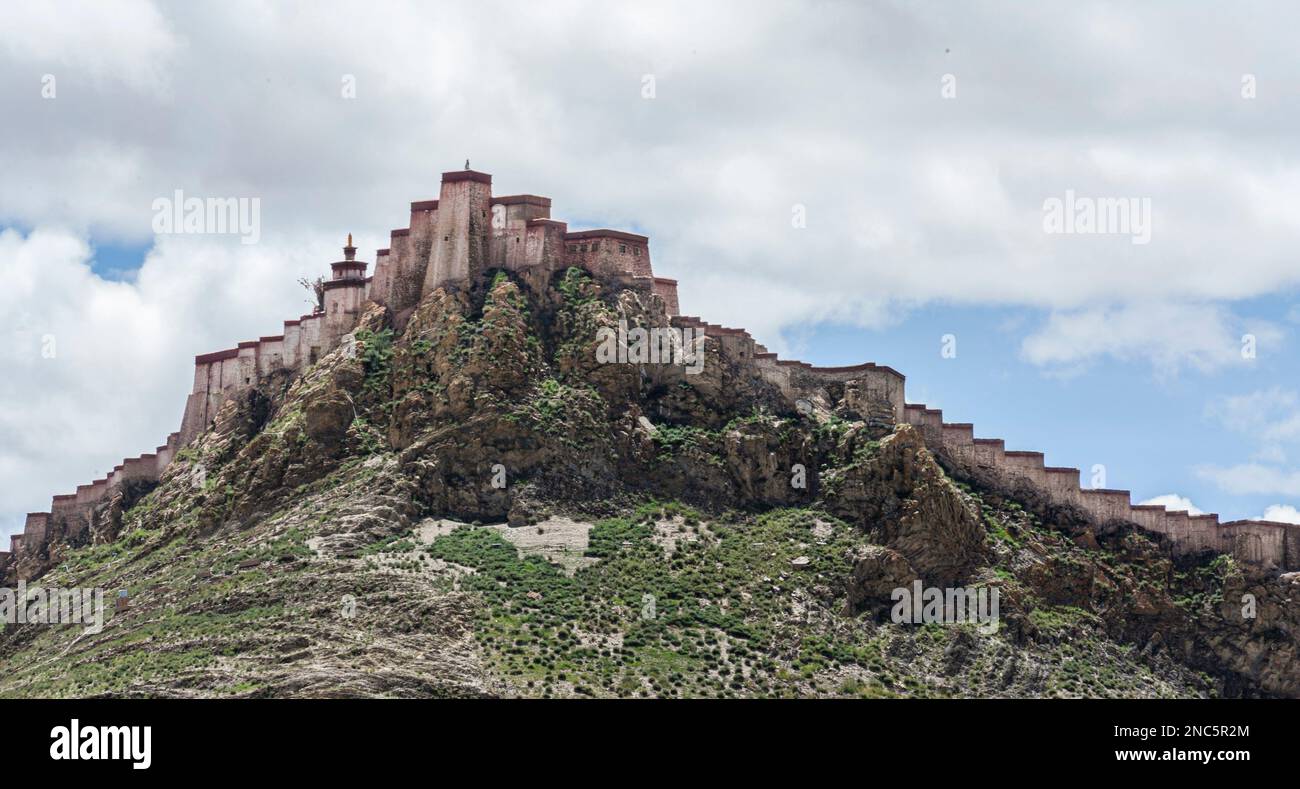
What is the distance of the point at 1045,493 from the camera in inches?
4715

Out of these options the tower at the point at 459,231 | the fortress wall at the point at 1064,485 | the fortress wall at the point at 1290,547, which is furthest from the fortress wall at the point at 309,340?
the fortress wall at the point at 1290,547

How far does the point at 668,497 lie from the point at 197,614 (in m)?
22.9

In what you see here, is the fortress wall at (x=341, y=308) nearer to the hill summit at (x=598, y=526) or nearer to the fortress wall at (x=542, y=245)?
the hill summit at (x=598, y=526)

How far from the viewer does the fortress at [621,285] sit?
119625mm

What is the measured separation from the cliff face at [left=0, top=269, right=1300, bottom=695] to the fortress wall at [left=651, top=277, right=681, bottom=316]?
1.48 m

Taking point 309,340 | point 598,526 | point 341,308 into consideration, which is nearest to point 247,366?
point 309,340

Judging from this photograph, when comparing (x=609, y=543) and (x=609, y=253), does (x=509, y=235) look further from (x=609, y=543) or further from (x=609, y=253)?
(x=609, y=543)

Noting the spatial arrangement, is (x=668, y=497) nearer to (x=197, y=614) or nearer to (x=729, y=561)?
(x=729, y=561)

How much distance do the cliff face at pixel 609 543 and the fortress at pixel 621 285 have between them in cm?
42

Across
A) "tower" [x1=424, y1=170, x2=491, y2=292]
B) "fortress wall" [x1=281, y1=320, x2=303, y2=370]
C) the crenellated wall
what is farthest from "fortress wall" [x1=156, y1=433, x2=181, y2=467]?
the crenellated wall

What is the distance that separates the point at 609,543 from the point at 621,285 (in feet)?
45.5
